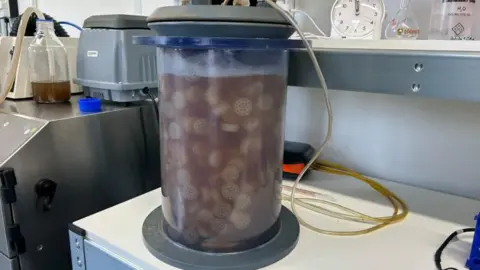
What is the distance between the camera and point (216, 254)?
671 mm

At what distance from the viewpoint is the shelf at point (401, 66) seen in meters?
0.62

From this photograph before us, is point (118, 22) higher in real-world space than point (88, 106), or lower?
higher

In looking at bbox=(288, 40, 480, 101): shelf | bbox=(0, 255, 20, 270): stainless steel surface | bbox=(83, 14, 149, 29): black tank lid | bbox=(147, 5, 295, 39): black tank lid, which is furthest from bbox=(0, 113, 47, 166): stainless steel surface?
bbox=(288, 40, 480, 101): shelf

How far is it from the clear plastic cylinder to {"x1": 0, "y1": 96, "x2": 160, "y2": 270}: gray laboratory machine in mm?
360

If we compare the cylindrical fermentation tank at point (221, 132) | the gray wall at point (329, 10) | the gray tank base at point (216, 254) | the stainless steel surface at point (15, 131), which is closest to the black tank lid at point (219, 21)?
the cylindrical fermentation tank at point (221, 132)

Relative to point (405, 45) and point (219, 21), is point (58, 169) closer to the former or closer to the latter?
point (219, 21)

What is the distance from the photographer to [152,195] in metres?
0.92

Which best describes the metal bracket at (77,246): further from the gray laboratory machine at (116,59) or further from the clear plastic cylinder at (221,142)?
the gray laboratory machine at (116,59)

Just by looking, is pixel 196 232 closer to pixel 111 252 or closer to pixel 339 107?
pixel 111 252

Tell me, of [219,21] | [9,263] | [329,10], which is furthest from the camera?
[329,10]

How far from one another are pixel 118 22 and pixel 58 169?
436 millimetres

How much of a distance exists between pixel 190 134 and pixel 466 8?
70 cm

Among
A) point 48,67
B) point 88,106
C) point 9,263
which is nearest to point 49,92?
point 48,67

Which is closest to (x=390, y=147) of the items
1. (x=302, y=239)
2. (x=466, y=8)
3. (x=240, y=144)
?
(x=466, y=8)
